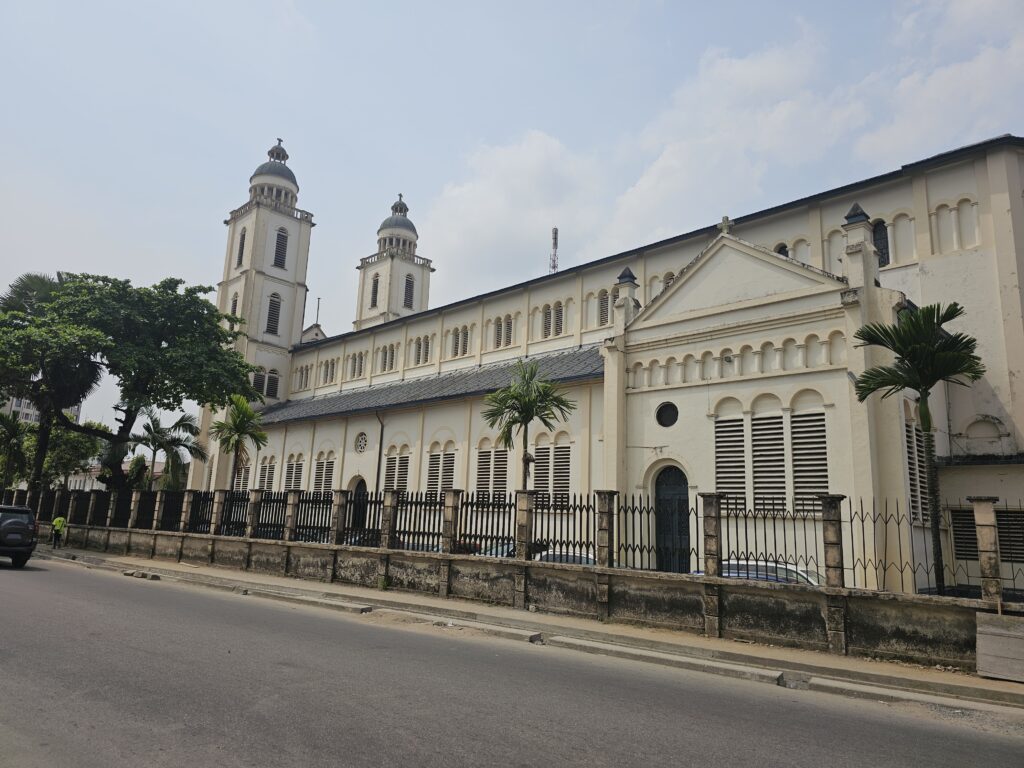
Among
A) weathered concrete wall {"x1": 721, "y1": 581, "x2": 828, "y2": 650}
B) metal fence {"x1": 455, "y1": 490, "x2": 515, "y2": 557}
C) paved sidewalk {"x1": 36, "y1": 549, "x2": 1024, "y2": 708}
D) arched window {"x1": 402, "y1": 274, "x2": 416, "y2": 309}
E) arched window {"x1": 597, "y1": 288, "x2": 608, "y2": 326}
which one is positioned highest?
arched window {"x1": 402, "y1": 274, "x2": 416, "y2": 309}

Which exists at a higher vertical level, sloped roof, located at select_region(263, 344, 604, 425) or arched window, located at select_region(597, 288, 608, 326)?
arched window, located at select_region(597, 288, 608, 326)

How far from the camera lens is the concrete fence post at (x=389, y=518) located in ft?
57.0

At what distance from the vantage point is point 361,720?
5852 millimetres

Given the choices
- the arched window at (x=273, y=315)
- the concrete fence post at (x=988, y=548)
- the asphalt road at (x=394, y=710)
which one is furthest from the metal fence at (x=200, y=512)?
the arched window at (x=273, y=315)

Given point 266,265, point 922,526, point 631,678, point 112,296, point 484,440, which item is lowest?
point 631,678

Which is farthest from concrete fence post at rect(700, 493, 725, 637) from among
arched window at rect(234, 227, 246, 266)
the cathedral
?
arched window at rect(234, 227, 246, 266)

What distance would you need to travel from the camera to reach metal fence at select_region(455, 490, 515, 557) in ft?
51.1

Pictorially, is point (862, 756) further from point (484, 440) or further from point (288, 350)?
point (288, 350)

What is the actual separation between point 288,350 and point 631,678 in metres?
42.4

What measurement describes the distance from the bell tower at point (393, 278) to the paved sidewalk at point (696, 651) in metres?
36.2

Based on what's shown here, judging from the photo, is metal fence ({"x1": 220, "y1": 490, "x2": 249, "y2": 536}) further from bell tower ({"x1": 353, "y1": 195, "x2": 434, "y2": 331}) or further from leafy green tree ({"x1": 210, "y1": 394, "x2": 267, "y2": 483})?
bell tower ({"x1": 353, "y1": 195, "x2": 434, "y2": 331})

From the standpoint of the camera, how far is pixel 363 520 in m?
18.5

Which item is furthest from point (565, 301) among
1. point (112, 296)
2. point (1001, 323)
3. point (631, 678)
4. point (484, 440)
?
point (631, 678)

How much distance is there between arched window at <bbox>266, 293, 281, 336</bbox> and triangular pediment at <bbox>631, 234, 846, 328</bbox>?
33.5 metres
